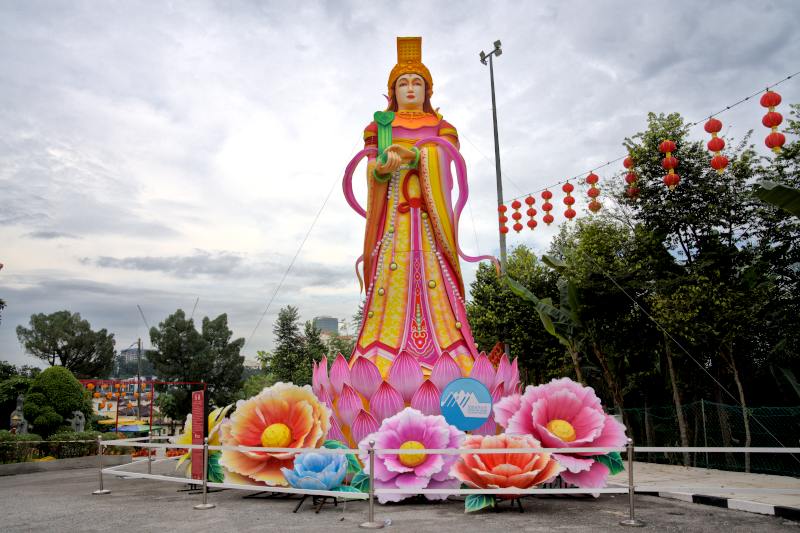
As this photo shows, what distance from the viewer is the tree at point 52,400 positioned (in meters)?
16.3

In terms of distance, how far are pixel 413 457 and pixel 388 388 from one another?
5.32 ft

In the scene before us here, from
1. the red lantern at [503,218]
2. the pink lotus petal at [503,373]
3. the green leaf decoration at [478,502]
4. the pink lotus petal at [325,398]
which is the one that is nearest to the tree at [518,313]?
the red lantern at [503,218]

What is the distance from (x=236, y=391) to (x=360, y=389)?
2927cm

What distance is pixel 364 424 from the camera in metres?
8.42

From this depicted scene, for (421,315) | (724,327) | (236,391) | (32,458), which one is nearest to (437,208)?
(421,315)

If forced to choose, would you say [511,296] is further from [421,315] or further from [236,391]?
[236,391]

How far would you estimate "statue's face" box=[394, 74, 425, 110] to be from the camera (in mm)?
11336

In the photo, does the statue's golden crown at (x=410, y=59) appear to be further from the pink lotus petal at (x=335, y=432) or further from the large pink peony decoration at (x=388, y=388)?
the pink lotus petal at (x=335, y=432)

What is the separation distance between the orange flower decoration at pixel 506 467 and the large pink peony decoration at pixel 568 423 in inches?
10.1

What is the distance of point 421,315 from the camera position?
1020 cm

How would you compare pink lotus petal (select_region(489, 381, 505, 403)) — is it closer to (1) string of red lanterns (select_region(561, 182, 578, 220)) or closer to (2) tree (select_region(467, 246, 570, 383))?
(1) string of red lanterns (select_region(561, 182, 578, 220))

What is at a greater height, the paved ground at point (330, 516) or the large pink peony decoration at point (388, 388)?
the large pink peony decoration at point (388, 388)

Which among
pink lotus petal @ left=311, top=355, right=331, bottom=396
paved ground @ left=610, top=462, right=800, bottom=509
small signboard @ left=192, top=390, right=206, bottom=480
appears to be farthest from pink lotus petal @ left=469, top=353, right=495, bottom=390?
small signboard @ left=192, top=390, right=206, bottom=480

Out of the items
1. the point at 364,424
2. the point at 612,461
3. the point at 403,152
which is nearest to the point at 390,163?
the point at 403,152
